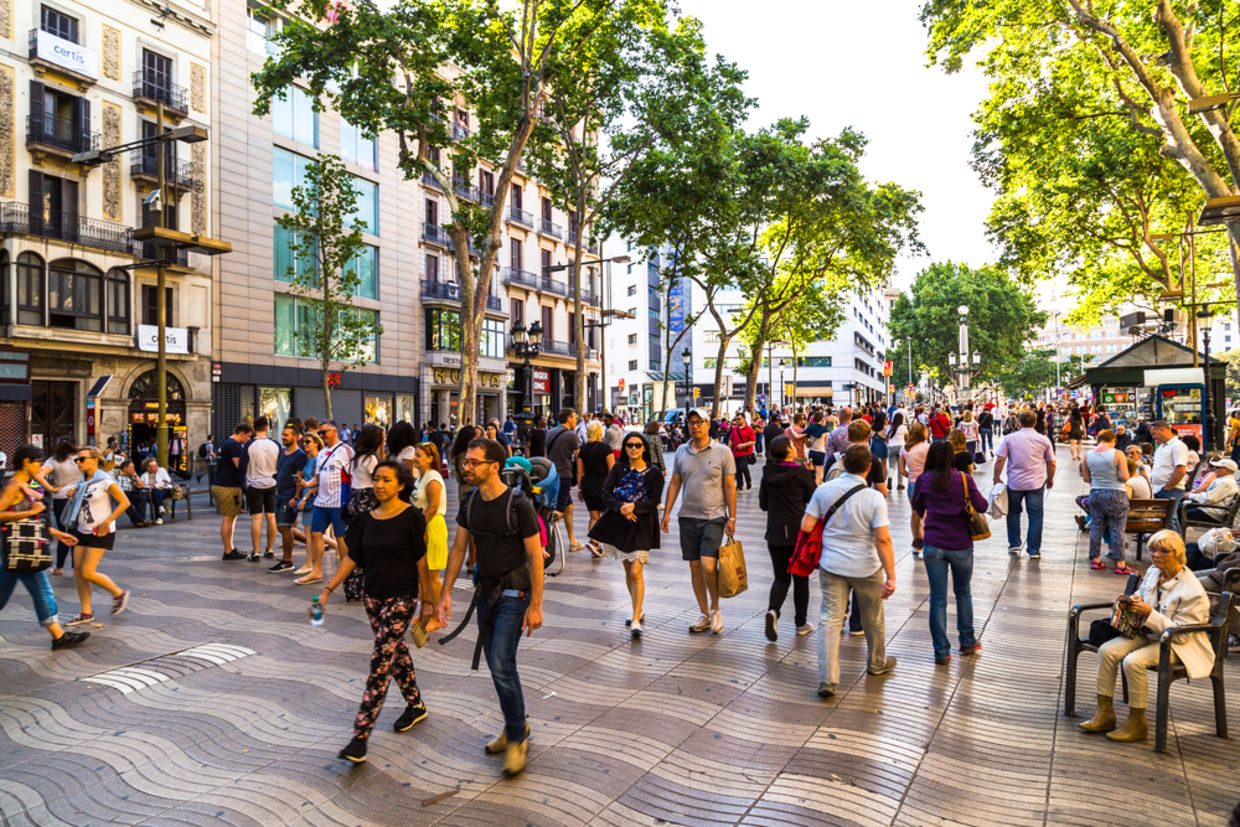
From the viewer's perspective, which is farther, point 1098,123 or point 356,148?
point 356,148

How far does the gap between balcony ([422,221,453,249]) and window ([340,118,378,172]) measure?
4.10 metres

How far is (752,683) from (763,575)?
12.7 ft

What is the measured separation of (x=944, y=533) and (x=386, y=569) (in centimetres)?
405

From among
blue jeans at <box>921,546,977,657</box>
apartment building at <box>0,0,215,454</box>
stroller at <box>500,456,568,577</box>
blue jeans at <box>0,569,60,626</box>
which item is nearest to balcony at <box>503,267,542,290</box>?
apartment building at <box>0,0,215,454</box>

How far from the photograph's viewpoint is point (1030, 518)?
995 centimetres

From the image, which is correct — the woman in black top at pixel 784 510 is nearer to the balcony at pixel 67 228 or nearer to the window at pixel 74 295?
the balcony at pixel 67 228

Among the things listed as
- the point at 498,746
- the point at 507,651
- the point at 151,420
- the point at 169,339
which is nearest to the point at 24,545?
the point at 498,746

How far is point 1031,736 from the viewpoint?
467cm

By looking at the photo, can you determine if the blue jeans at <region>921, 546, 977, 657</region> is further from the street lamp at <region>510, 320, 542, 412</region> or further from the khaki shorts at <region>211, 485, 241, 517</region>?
the street lamp at <region>510, 320, 542, 412</region>

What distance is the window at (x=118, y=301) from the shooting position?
25.3m

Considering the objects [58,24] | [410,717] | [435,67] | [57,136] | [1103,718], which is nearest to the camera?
[1103,718]

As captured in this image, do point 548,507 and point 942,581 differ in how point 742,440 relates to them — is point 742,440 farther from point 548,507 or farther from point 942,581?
point 942,581

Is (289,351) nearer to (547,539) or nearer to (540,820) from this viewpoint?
(547,539)

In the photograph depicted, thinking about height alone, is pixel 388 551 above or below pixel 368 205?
below
